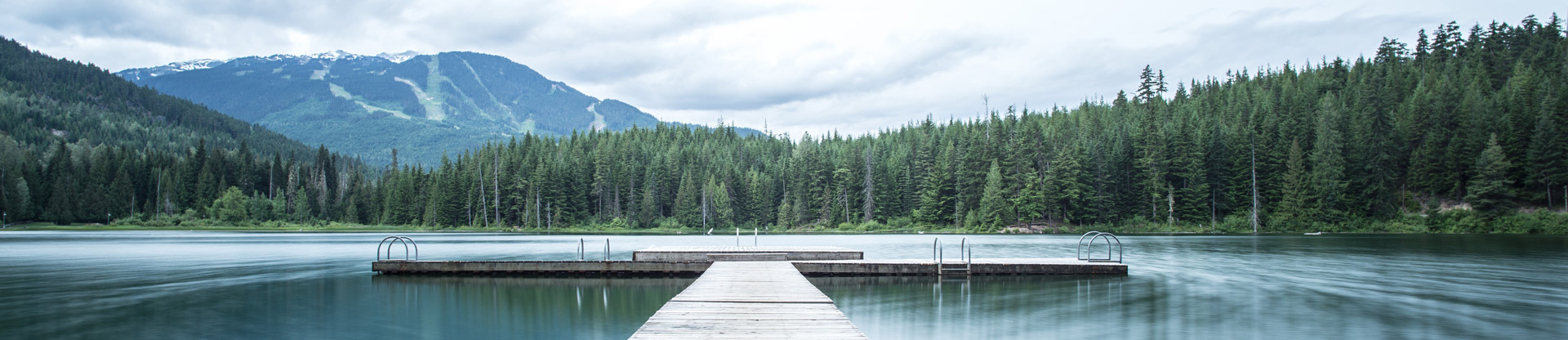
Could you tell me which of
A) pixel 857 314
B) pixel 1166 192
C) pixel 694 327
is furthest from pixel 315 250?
pixel 1166 192

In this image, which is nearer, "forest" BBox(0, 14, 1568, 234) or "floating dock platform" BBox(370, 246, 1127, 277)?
"floating dock platform" BBox(370, 246, 1127, 277)

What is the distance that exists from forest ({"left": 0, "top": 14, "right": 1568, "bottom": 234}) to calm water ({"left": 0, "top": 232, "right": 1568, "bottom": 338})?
4452 centimetres

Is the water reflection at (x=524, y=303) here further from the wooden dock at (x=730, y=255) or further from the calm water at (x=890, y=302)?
A: the wooden dock at (x=730, y=255)

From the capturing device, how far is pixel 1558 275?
2506 cm

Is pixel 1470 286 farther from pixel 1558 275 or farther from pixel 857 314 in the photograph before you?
pixel 857 314

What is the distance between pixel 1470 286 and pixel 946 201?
219ft

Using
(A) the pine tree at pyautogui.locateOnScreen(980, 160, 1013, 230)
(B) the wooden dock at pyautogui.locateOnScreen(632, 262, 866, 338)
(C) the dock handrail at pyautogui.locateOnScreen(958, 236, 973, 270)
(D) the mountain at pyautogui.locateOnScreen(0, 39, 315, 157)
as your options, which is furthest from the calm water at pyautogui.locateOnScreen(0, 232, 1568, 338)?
(D) the mountain at pyautogui.locateOnScreen(0, 39, 315, 157)

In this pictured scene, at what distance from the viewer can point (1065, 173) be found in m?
80.2

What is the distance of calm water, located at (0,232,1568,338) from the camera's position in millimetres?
15102

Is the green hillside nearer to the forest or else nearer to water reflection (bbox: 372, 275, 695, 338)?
the forest

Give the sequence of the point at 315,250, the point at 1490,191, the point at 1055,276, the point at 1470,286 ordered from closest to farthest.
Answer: the point at 1470,286 → the point at 1055,276 → the point at 315,250 → the point at 1490,191

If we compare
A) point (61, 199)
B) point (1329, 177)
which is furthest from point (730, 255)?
point (61, 199)

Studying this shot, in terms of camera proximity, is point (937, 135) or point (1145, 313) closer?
point (1145, 313)

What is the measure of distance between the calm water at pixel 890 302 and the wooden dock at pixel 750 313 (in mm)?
1775
